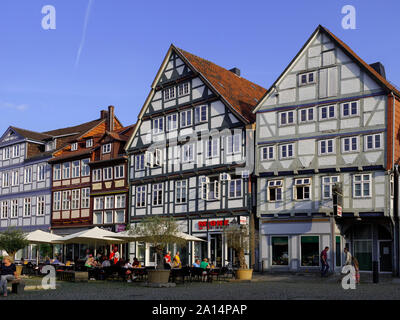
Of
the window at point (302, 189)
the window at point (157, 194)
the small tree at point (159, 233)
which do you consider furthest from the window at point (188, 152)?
the small tree at point (159, 233)

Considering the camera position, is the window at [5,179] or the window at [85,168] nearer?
the window at [85,168]

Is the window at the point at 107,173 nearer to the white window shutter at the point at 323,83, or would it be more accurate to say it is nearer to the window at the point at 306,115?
the window at the point at 306,115

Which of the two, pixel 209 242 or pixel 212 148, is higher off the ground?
pixel 212 148

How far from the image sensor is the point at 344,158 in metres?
32.6

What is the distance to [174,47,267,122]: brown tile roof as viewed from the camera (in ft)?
126

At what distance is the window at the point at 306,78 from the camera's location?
34.4 m

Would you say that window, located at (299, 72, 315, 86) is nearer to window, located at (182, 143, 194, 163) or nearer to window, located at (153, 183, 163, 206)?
window, located at (182, 143, 194, 163)

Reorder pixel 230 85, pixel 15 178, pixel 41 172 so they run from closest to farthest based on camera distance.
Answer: pixel 230 85, pixel 41 172, pixel 15 178

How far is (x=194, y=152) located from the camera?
39844 mm

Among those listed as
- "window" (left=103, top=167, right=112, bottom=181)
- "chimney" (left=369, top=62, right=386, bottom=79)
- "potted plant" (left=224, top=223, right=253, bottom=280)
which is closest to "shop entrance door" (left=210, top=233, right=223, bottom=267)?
"potted plant" (left=224, top=223, right=253, bottom=280)

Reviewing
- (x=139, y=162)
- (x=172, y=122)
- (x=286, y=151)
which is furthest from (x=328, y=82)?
(x=139, y=162)

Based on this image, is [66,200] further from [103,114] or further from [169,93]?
[169,93]

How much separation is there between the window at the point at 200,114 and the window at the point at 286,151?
6.36m

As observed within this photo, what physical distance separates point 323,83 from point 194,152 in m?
10.2
